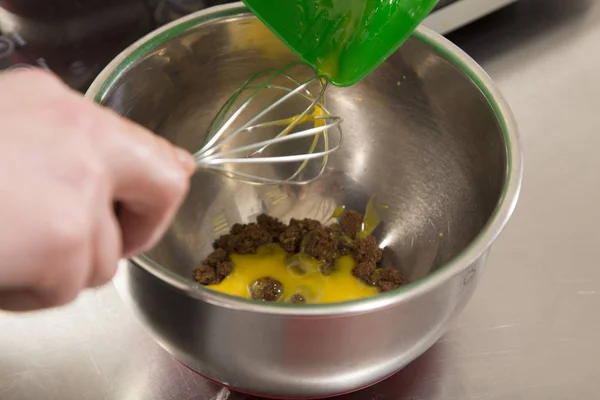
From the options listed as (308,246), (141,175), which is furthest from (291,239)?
(141,175)

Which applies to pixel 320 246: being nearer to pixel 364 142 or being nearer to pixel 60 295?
pixel 364 142

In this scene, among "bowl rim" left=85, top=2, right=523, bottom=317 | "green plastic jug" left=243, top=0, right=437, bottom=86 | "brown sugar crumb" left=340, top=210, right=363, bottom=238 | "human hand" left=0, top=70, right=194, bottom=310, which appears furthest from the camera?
"brown sugar crumb" left=340, top=210, right=363, bottom=238

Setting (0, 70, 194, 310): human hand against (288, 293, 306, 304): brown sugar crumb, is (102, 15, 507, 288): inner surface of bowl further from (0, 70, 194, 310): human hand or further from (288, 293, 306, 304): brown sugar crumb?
(0, 70, 194, 310): human hand

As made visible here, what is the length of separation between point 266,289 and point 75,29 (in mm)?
276

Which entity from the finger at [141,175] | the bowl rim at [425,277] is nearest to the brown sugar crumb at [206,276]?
the bowl rim at [425,277]

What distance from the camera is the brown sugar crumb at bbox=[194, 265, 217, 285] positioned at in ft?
1.58

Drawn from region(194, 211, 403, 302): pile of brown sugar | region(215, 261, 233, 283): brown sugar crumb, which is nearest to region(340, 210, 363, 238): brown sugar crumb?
region(194, 211, 403, 302): pile of brown sugar

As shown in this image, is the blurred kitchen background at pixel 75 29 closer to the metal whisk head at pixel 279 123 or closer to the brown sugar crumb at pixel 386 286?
the metal whisk head at pixel 279 123

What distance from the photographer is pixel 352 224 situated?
529mm

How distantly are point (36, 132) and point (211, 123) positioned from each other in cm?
30

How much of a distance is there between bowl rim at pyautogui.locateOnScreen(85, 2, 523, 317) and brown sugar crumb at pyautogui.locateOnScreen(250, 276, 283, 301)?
114 mm

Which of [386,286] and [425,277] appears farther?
[386,286]

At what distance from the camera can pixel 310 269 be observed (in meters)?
0.50

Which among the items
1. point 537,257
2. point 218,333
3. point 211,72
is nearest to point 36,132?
point 218,333
